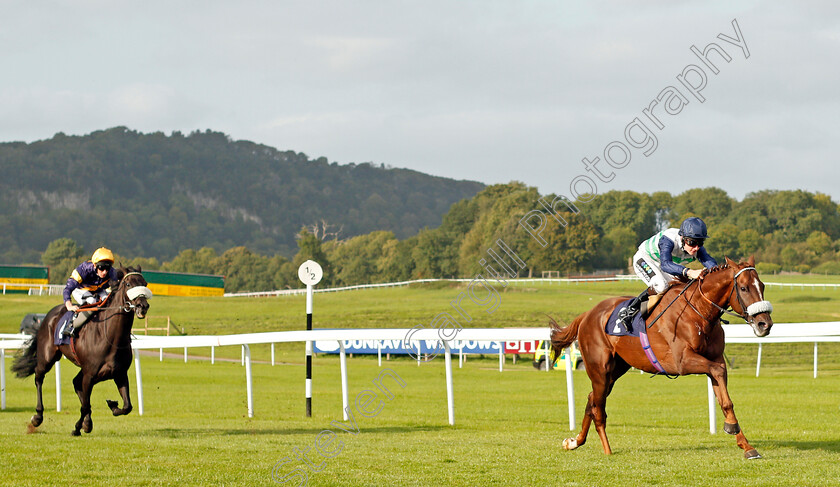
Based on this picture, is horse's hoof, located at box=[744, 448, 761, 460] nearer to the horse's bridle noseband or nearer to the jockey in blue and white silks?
the jockey in blue and white silks

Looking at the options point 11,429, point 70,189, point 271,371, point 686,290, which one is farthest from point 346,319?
point 70,189

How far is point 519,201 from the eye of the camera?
2694 inches

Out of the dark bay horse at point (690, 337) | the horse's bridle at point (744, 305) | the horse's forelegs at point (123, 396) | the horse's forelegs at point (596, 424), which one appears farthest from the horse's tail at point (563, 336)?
the horse's forelegs at point (123, 396)

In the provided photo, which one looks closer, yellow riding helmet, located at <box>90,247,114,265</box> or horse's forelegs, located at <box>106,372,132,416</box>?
horse's forelegs, located at <box>106,372,132,416</box>

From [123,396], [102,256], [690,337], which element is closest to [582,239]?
[102,256]

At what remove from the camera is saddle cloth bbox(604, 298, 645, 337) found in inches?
257

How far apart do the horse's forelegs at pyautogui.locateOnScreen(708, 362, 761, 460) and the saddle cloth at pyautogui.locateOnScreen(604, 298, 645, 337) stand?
2.15 ft

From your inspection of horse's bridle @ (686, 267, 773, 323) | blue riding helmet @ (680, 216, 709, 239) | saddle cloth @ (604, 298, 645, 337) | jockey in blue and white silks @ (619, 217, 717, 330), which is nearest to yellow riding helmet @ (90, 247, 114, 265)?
saddle cloth @ (604, 298, 645, 337)

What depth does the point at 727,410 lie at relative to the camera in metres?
5.71

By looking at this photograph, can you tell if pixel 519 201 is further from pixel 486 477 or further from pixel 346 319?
pixel 486 477

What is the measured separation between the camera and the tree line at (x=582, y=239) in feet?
195

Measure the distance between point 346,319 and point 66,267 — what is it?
60296 millimetres

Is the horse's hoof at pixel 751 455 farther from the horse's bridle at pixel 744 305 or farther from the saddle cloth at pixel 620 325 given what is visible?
the saddle cloth at pixel 620 325

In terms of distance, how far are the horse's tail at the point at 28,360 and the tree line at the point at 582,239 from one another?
44055 mm
